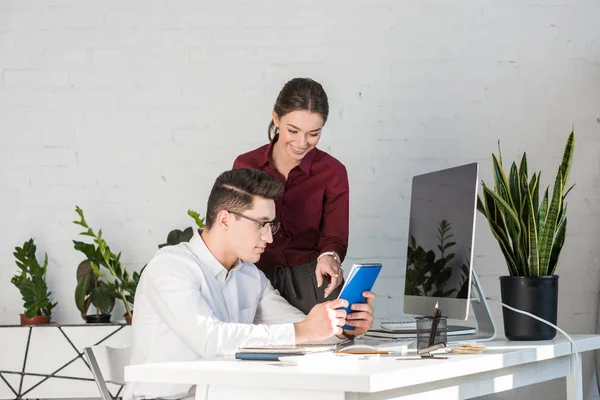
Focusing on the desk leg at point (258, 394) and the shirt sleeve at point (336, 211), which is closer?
the desk leg at point (258, 394)

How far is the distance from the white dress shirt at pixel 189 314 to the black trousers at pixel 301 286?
0.23 meters

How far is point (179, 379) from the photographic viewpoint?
5.16ft

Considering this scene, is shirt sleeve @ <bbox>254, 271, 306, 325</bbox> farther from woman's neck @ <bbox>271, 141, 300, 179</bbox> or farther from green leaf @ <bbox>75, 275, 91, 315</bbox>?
green leaf @ <bbox>75, 275, 91, 315</bbox>

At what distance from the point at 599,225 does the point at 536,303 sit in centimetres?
121

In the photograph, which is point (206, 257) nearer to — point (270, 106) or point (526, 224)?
point (526, 224)

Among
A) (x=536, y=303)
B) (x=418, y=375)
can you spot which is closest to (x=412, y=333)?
(x=536, y=303)

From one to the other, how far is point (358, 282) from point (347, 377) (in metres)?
0.69

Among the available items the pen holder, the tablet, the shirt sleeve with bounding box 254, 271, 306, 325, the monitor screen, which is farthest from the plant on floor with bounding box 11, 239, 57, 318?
the pen holder

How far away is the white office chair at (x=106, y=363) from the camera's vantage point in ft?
7.34

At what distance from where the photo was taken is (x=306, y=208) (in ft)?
9.20

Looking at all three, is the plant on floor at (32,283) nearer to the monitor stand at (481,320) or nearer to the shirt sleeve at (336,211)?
the shirt sleeve at (336,211)

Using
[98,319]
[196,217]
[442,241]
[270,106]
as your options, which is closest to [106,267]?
[98,319]

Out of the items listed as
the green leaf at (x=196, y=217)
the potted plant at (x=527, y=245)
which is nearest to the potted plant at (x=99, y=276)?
the green leaf at (x=196, y=217)

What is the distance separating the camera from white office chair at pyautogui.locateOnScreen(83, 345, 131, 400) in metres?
2.24
